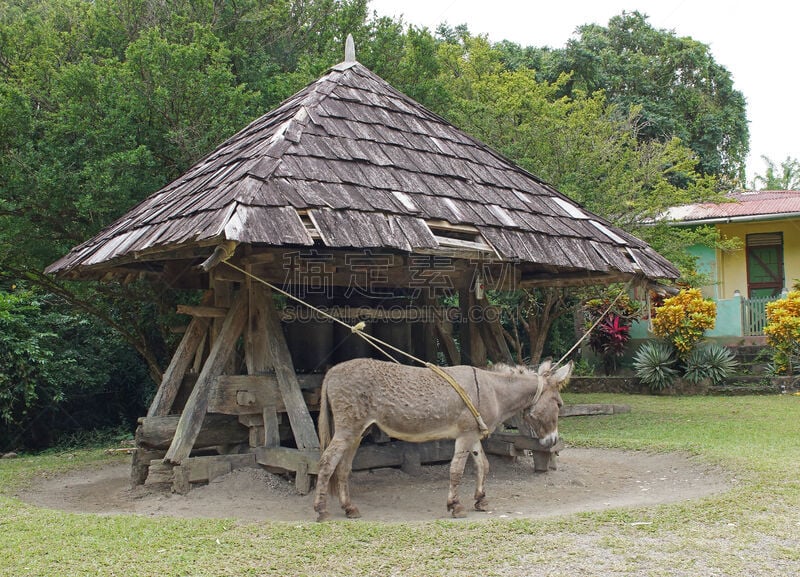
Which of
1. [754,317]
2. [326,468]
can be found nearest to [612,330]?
[754,317]

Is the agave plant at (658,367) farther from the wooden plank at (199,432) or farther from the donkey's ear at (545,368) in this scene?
the wooden plank at (199,432)

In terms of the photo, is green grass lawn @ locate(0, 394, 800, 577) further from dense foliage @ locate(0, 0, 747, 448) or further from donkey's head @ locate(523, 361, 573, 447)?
dense foliage @ locate(0, 0, 747, 448)

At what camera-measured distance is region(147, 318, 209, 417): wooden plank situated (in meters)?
8.14

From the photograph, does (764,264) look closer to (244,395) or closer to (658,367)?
(658,367)

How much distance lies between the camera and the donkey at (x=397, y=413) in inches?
250

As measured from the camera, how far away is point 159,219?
7086 millimetres

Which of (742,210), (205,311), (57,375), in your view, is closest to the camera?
(205,311)

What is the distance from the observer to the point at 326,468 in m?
6.22

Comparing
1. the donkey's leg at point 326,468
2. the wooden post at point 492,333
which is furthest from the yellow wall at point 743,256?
the donkey's leg at point 326,468

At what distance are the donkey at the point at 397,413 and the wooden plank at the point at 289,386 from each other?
0.37m

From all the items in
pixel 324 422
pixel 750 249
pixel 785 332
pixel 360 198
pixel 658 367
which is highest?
pixel 750 249

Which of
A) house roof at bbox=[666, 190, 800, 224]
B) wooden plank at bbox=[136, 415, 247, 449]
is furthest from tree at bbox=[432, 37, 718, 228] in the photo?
wooden plank at bbox=[136, 415, 247, 449]

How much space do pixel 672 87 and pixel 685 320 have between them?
43.6ft

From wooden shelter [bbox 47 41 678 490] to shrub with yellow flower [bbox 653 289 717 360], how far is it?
828 centimetres
